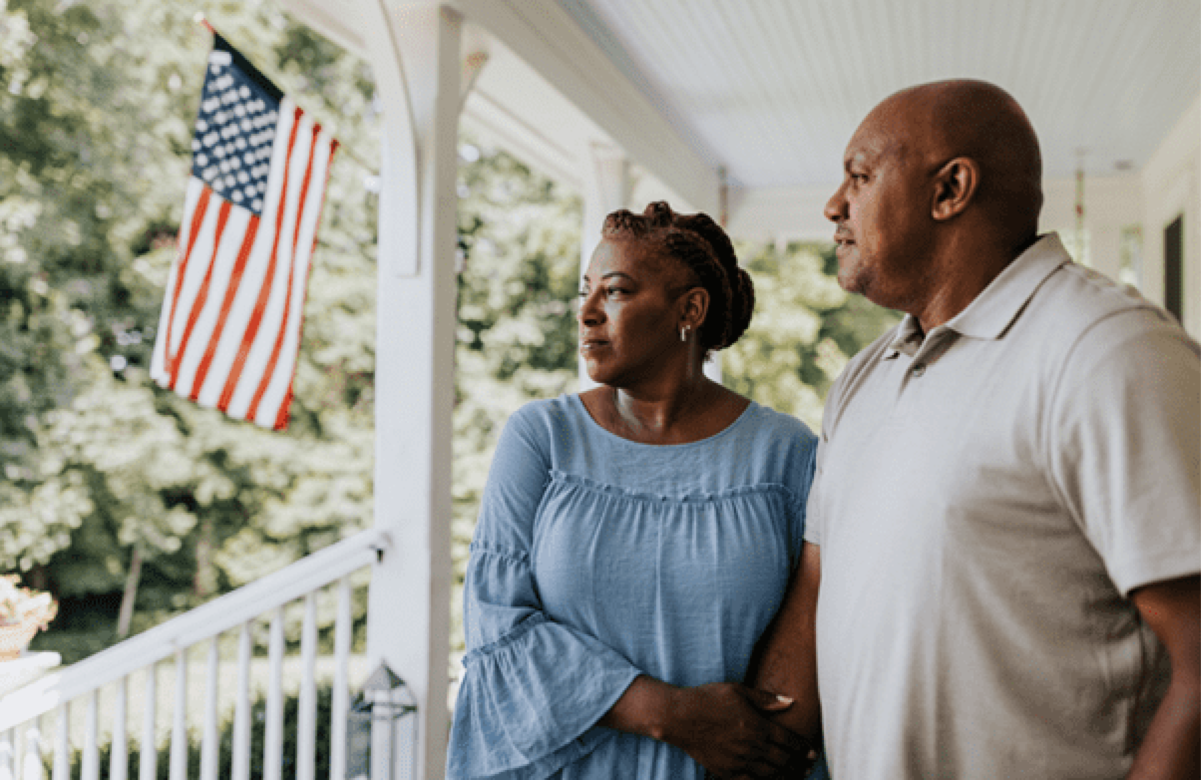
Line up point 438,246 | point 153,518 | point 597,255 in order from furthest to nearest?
point 153,518, point 438,246, point 597,255

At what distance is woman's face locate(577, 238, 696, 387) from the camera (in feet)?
4.72

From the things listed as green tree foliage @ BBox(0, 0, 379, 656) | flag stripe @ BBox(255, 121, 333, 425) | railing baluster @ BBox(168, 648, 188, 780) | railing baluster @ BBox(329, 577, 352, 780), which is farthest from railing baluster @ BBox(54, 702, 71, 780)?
green tree foliage @ BBox(0, 0, 379, 656)

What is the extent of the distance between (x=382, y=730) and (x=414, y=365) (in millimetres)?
1168

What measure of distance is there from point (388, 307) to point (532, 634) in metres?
2.16

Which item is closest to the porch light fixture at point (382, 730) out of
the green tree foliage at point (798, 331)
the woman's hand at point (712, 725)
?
the woman's hand at point (712, 725)

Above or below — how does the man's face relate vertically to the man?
above

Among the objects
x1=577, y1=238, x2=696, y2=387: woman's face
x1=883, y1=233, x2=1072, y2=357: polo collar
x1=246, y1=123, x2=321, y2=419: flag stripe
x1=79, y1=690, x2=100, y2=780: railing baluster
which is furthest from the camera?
x1=246, y1=123, x2=321, y2=419: flag stripe

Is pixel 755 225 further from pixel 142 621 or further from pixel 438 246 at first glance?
pixel 142 621

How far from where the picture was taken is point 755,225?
29.0ft

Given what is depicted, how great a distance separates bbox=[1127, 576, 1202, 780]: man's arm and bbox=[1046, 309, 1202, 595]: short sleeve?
0.09ft

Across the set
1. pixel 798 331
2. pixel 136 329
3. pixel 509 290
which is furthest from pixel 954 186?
pixel 798 331

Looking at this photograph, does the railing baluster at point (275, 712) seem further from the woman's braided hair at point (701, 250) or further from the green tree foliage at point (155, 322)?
the green tree foliage at point (155, 322)

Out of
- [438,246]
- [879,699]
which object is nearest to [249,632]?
[438,246]

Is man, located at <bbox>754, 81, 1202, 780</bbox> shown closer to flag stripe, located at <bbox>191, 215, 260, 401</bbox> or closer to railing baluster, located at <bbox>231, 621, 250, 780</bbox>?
railing baluster, located at <bbox>231, 621, 250, 780</bbox>
